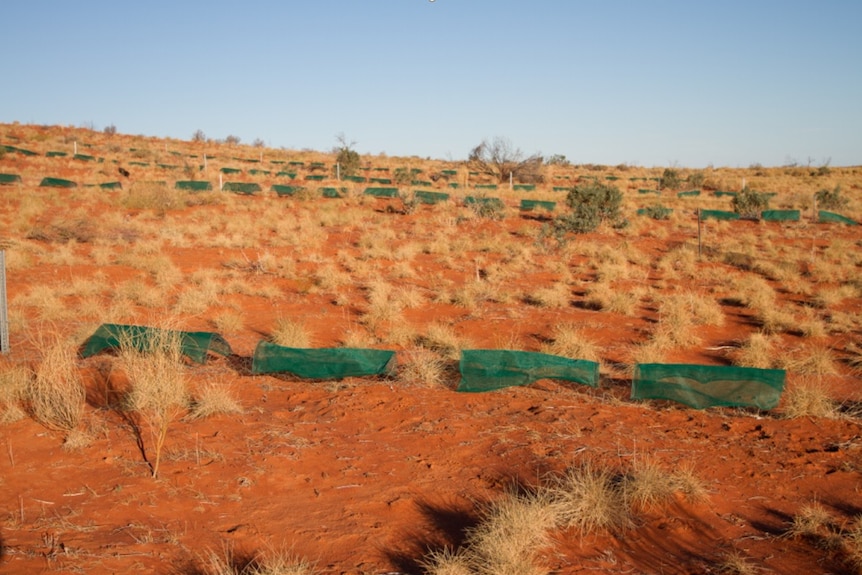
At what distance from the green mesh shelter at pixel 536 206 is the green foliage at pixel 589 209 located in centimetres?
203

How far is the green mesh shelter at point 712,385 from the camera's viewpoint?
767 centimetres

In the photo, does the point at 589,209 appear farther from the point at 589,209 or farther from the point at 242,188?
the point at 242,188

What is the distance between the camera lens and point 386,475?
6133 mm

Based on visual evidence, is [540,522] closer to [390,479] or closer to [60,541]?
[390,479]

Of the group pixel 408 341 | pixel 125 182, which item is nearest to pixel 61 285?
pixel 408 341

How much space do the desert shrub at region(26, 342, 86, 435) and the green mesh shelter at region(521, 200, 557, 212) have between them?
23356 millimetres

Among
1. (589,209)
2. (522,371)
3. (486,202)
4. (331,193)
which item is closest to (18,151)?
(331,193)

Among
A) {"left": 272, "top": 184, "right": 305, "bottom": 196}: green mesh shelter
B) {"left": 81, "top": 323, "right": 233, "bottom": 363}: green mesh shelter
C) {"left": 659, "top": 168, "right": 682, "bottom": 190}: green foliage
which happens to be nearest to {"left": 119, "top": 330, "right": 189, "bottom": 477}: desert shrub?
{"left": 81, "top": 323, "right": 233, "bottom": 363}: green mesh shelter

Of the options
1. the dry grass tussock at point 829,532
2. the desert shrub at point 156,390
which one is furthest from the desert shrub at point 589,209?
the dry grass tussock at point 829,532

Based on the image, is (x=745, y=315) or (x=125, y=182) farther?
(x=125, y=182)

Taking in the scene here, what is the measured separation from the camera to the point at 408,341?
1193cm

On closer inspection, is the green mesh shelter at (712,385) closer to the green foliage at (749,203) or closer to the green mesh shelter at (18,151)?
the green foliage at (749,203)

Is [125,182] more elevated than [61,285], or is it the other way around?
[125,182]

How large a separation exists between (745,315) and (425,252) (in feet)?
32.3
